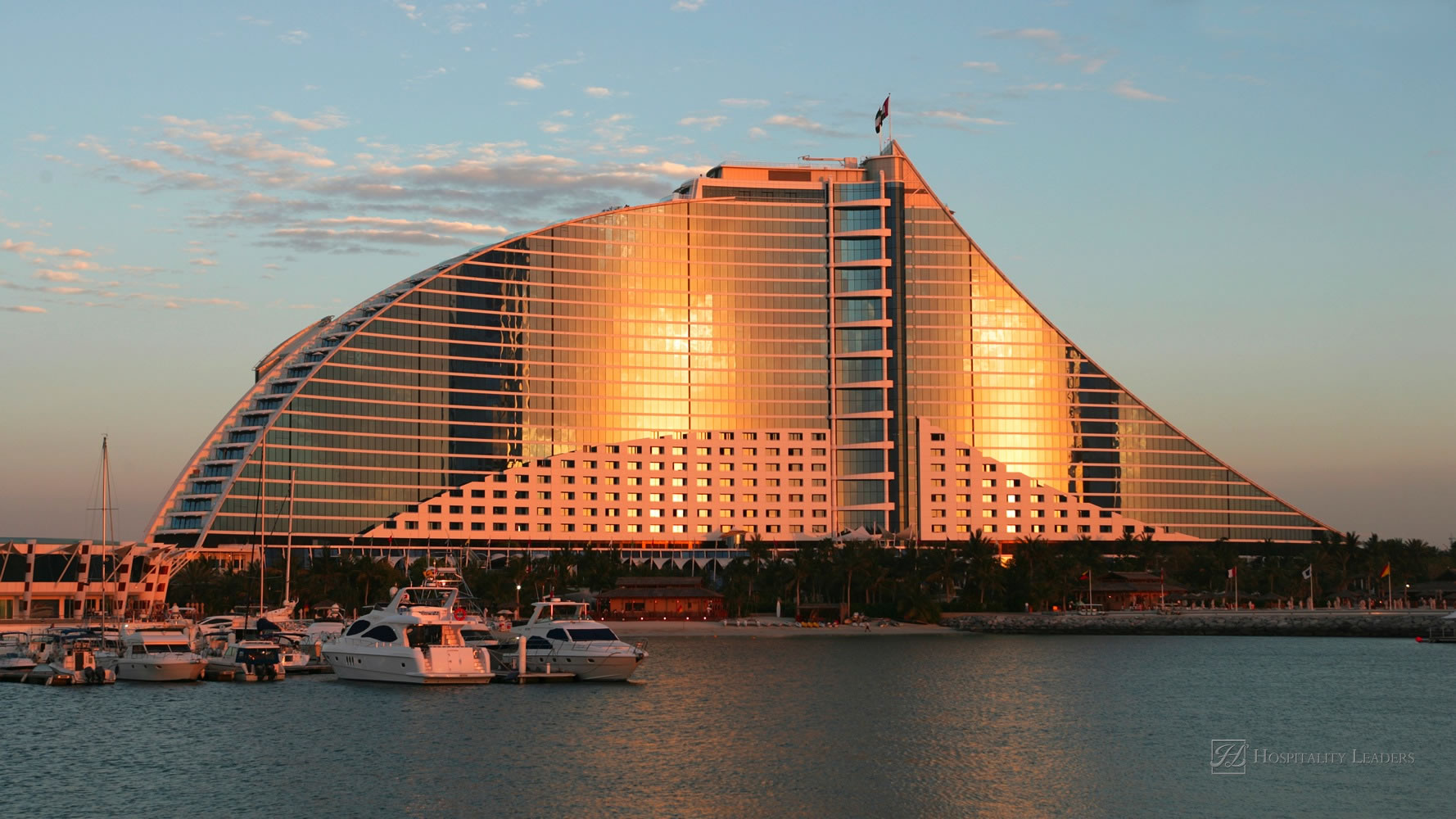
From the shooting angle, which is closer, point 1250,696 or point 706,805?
point 706,805

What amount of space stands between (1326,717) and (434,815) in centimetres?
5627

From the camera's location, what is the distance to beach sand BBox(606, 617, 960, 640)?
169m

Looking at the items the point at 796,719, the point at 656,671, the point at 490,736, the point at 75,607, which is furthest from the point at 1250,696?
the point at 75,607

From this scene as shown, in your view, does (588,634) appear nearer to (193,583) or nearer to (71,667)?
(71,667)

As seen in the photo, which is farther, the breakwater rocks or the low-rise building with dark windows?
the low-rise building with dark windows

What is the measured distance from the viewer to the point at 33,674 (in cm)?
10481

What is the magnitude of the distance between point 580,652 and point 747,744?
28.5 metres

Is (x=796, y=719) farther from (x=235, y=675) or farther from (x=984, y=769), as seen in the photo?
(x=235, y=675)

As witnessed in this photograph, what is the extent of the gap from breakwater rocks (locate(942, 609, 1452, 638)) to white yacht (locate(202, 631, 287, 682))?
3966 inches

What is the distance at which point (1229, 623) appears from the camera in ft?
592

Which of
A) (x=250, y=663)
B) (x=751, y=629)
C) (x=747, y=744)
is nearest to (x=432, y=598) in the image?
(x=250, y=663)

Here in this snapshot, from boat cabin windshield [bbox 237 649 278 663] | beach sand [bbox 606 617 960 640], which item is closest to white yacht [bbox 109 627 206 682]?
boat cabin windshield [bbox 237 649 278 663]

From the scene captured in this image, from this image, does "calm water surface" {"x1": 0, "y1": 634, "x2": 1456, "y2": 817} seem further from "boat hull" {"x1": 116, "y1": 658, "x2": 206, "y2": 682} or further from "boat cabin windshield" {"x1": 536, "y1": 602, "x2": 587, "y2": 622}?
"boat cabin windshield" {"x1": 536, "y1": 602, "x2": 587, "y2": 622}

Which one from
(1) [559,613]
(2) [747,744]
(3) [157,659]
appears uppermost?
(1) [559,613]
